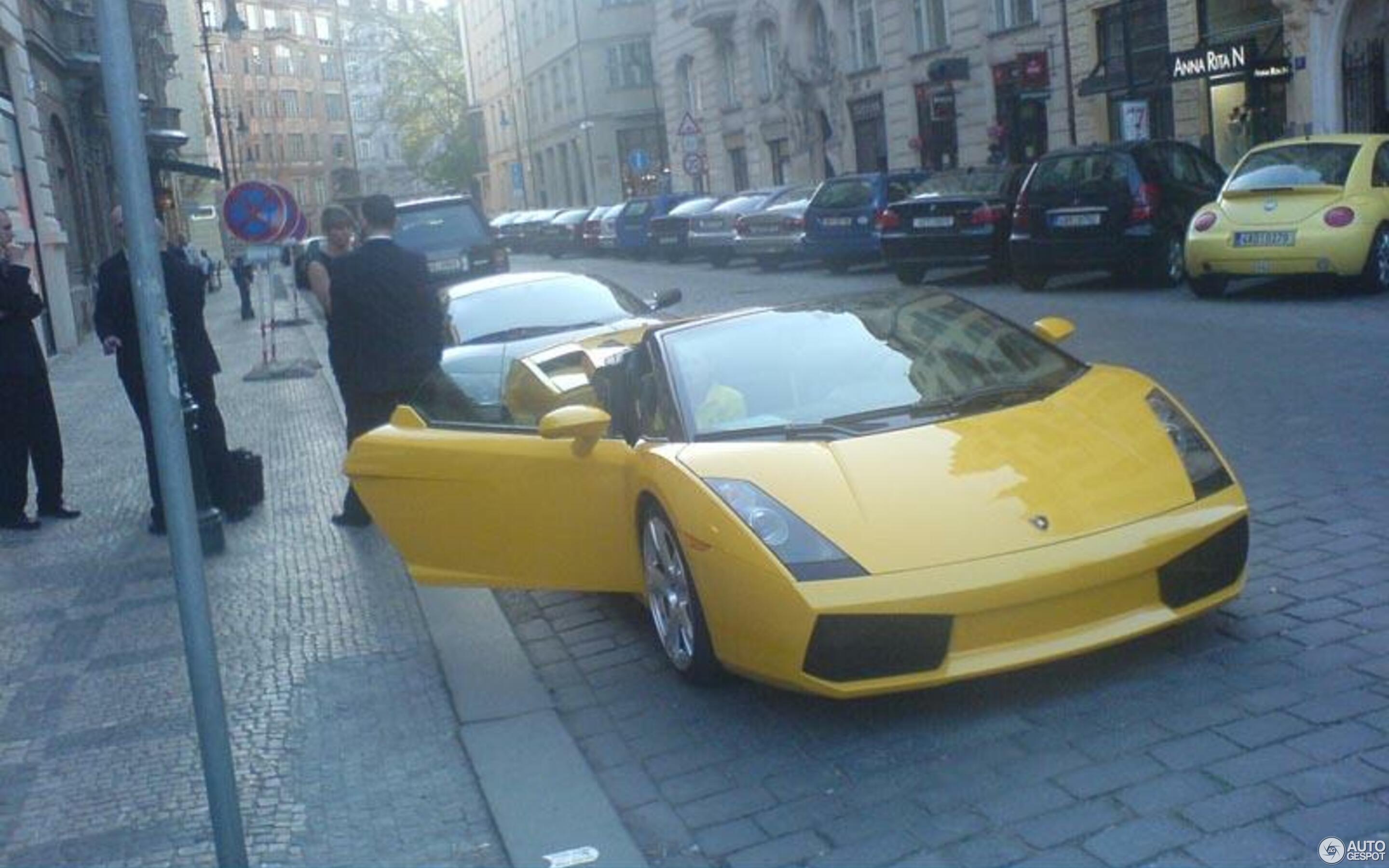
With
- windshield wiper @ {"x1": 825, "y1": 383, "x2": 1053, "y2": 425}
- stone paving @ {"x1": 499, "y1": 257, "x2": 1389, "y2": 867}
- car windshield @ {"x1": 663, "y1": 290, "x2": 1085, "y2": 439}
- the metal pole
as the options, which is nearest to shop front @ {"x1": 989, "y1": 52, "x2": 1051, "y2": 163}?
stone paving @ {"x1": 499, "y1": 257, "x2": 1389, "y2": 867}

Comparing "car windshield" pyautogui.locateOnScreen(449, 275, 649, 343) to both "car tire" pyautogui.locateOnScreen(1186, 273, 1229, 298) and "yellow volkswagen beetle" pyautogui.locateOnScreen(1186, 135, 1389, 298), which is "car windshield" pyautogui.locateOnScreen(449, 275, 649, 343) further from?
"car tire" pyautogui.locateOnScreen(1186, 273, 1229, 298)

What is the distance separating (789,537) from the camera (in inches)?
198

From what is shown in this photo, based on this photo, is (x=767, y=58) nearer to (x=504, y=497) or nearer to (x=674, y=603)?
(x=504, y=497)

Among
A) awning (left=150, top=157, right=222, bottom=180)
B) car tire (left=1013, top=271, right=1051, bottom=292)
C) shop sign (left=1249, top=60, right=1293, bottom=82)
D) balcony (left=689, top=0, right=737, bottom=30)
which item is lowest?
car tire (left=1013, top=271, right=1051, bottom=292)

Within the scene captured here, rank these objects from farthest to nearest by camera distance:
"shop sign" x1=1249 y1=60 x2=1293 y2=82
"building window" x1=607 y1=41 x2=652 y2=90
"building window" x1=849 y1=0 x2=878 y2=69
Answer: "building window" x1=607 y1=41 x2=652 y2=90 → "building window" x1=849 y1=0 x2=878 y2=69 → "shop sign" x1=1249 y1=60 x2=1293 y2=82

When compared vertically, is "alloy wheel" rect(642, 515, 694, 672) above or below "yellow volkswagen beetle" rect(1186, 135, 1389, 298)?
below

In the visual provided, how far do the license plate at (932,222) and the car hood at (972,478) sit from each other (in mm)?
16514

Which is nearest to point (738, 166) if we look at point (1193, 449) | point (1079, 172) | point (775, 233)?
point (775, 233)

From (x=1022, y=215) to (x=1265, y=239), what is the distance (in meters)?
4.10

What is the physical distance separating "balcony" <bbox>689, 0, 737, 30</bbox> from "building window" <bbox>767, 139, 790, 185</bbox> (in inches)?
171

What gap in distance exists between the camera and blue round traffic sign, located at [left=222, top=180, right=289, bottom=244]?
19891 mm

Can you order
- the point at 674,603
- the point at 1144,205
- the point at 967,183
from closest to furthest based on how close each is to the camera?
1. the point at 674,603
2. the point at 1144,205
3. the point at 967,183

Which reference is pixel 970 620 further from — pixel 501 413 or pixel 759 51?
pixel 759 51

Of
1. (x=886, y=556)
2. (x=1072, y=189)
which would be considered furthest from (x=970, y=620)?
(x=1072, y=189)
